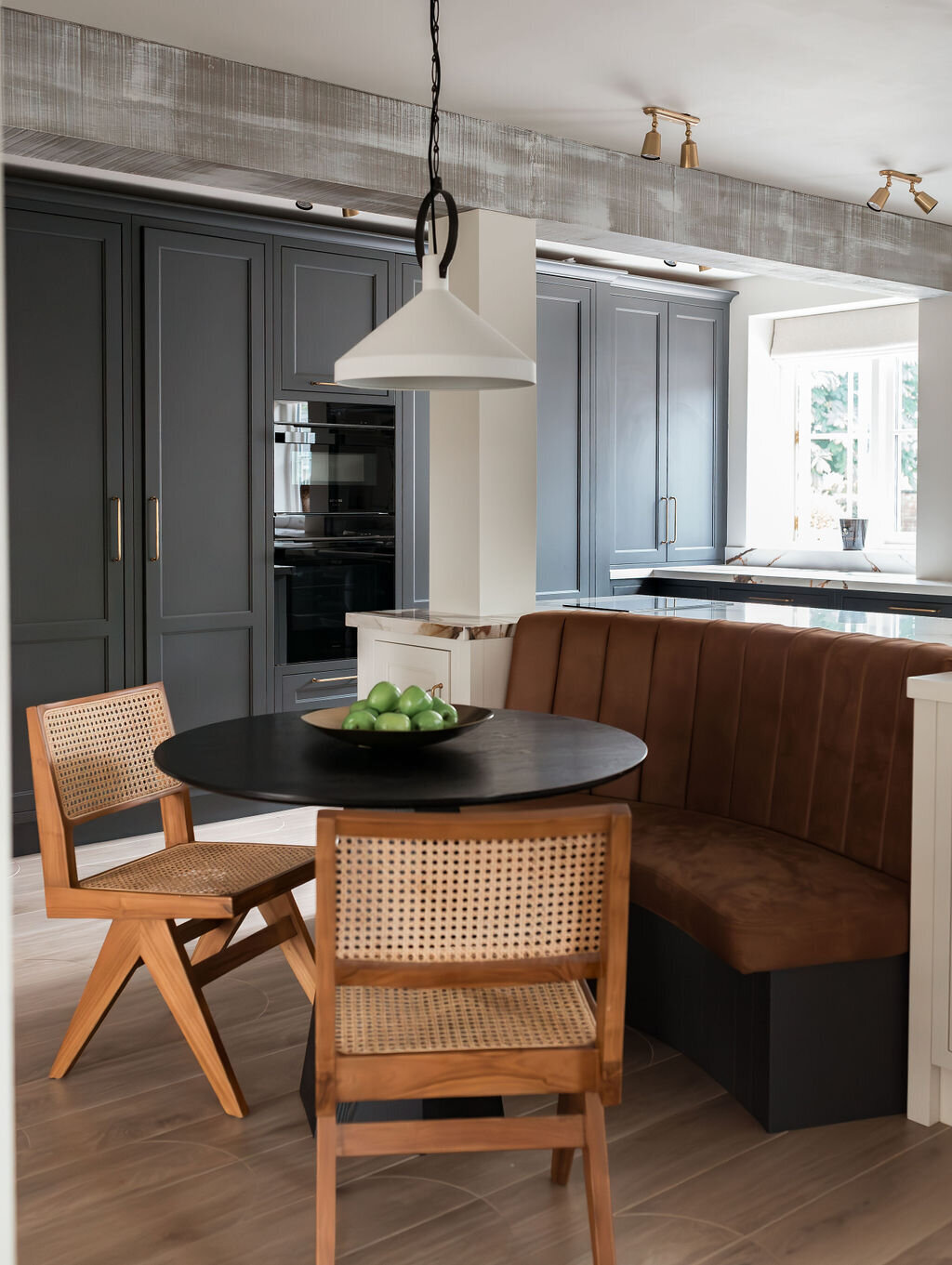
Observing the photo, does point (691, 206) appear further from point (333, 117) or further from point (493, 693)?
point (493, 693)

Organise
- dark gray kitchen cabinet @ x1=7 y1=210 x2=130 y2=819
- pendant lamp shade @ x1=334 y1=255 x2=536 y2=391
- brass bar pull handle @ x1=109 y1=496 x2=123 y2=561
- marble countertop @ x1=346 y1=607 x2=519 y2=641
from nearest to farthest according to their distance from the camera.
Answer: pendant lamp shade @ x1=334 y1=255 x2=536 y2=391
marble countertop @ x1=346 y1=607 x2=519 y2=641
dark gray kitchen cabinet @ x1=7 y1=210 x2=130 y2=819
brass bar pull handle @ x1=109 y1=496 x2=123 y2=561

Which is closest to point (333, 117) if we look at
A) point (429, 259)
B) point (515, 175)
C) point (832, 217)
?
point (515, 175)

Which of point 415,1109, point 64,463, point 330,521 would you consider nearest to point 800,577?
point 330,521

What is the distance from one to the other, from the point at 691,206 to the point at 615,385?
1.89m

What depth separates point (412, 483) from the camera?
5066mm

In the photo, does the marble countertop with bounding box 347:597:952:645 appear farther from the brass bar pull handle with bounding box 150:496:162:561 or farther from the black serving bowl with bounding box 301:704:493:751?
the black serving bowl with bounding box 301:704:493:751

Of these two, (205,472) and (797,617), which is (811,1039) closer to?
(797,617)

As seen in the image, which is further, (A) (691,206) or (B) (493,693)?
(A) (691,206)

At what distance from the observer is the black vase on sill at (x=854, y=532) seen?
5953 millimetres

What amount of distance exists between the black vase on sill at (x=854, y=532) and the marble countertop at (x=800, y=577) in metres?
0.14

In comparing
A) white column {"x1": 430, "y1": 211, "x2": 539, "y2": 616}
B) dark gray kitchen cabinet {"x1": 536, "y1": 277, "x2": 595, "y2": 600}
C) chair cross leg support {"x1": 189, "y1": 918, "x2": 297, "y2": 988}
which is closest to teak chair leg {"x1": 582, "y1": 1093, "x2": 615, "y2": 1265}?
chair cross leg support {"x1": 189, "y1": 918, "x2": 297, "y2": 988}

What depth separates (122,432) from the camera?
4336mm

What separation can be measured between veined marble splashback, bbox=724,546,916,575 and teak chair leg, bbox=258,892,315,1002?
404 cm

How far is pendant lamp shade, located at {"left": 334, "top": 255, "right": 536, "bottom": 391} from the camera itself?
86.7 inches
